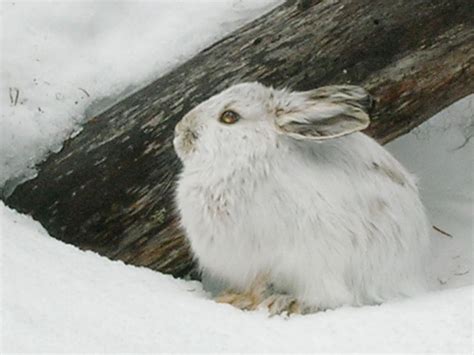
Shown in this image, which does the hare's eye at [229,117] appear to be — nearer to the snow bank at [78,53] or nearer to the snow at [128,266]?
the snow at [128,266]

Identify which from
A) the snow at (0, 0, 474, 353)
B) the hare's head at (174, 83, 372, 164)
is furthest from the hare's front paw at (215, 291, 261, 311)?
the hare's head at (174, 83, 372, 164)

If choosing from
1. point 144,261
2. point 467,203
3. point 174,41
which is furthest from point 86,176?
point 467,203

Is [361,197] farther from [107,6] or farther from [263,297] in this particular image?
[107,6]

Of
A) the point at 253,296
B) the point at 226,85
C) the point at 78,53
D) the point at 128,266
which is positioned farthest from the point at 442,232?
the point at 78,53

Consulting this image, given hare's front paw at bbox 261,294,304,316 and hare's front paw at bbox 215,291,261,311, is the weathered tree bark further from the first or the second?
hare's front paw at bbox 261,294,304,316

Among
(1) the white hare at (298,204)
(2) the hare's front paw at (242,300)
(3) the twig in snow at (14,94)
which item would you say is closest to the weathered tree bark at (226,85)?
(3) the twig in snow at (14,94)

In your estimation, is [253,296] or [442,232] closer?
[253,296]

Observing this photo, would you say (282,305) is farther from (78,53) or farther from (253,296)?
(78,53)
